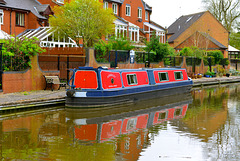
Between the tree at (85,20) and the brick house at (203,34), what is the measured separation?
24.0 metres

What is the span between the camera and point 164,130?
1084 cm

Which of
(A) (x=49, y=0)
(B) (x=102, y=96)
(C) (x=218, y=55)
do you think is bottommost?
(B) (x=102, y=96)

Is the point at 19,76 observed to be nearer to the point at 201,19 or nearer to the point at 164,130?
the point at 164,130

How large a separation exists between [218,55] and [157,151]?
32.6m

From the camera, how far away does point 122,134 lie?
1017cm

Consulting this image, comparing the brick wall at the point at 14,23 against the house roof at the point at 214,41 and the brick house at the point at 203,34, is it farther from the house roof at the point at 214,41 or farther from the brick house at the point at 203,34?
the house roof at the point at 214,41

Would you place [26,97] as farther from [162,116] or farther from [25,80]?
[162,116]

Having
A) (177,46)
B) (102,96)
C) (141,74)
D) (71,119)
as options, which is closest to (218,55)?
(177,46)

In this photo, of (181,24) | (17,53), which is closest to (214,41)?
(181,24)

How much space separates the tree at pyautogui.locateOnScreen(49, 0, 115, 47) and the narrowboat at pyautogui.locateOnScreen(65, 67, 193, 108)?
22.9ft

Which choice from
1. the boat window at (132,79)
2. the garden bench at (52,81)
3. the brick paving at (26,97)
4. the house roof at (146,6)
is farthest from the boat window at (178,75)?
the house roof at (146,6)

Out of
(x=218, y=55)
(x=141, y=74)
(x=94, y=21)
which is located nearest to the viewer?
(x=141, y=74)

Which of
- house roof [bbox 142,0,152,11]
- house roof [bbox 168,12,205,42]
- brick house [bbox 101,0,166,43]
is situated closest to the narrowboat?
brick house [bbox 101,0,166,43]

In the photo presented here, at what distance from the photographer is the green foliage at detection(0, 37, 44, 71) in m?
15.7
